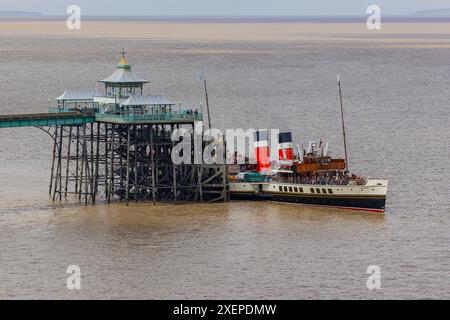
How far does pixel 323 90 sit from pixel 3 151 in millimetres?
73849

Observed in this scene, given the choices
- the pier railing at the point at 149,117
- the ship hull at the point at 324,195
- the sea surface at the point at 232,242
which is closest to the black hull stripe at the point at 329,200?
the ship hull at the point at 324,195

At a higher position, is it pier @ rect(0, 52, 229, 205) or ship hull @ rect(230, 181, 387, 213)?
pier @ rect(0, 52, 229, 205)

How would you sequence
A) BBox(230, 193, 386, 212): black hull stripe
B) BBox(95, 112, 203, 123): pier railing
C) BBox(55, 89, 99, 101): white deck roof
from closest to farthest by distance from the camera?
BBox(230, 193, 386, 212): black hull stripe → BBox(95, 112, 203, 123): pier railing → BBox(55, 89, 99, 101): white deck roof

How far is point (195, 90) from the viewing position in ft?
612

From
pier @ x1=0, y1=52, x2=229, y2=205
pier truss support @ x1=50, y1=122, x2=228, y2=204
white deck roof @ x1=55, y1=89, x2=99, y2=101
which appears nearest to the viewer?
pier @ x1=0, y1=52, x2=229, y2=205

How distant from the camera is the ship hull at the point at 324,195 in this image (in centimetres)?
9569

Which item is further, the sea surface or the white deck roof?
the white deck roof

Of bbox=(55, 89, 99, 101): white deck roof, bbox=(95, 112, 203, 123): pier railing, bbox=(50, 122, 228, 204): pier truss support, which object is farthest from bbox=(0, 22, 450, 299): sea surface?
bbox=(55, 89, 99, 101): white deck roof

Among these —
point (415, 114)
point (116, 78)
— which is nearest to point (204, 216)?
point (116, 78)

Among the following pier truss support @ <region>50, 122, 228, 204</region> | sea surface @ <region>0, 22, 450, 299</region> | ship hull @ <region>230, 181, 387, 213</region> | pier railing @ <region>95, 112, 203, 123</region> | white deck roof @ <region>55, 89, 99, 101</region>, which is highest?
white deck roof @ <region>55, 89, 99, 101</region>

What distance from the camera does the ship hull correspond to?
3767 inches

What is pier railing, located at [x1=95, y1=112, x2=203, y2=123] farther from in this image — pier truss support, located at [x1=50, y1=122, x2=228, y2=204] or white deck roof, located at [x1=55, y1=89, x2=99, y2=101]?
white deck roof, located at [x1=55, y1=89, x2=99, y2=101]

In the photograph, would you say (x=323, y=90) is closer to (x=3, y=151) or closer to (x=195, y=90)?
(x=195, y=90)

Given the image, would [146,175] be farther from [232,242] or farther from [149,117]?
[232,242]
